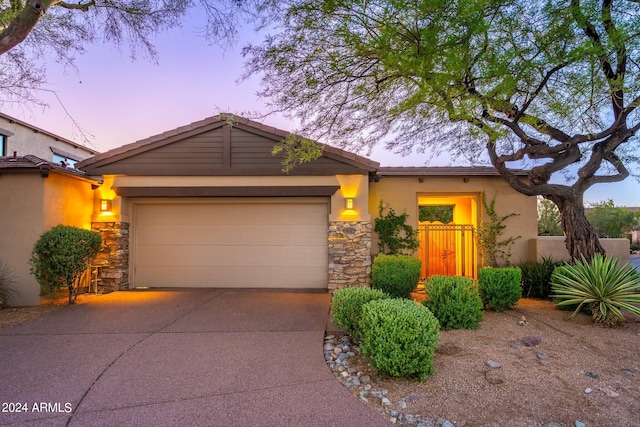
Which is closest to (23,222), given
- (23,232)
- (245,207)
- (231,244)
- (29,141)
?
(23,232)

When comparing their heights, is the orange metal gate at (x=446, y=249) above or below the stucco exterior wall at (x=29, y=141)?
below

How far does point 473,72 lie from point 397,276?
4.01 metres

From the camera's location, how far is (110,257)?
830 centimetres

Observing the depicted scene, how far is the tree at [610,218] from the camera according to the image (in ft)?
90.2

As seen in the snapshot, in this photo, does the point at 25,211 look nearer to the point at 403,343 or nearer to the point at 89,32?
the point at 89,32

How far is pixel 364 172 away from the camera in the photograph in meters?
8.16

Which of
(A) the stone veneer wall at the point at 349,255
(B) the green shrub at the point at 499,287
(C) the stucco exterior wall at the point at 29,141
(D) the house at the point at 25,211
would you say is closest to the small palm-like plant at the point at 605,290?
(B) the green shrub at the point at 499,287

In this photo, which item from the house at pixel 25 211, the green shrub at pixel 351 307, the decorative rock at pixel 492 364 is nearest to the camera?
the decorative rock at pixel 492 364

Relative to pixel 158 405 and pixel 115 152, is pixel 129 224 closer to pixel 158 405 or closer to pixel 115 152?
pixel 115 152

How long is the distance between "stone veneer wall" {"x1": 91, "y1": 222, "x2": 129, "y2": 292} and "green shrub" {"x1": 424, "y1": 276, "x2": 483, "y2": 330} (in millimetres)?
7304

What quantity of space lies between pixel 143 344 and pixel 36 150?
11.9 metres

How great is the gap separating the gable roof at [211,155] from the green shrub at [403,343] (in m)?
4.99

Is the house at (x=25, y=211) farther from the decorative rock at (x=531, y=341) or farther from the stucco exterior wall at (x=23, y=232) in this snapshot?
the decorative rock at (x=531, y=341)

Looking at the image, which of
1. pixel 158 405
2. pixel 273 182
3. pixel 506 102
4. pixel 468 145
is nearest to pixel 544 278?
pixel 468 145
